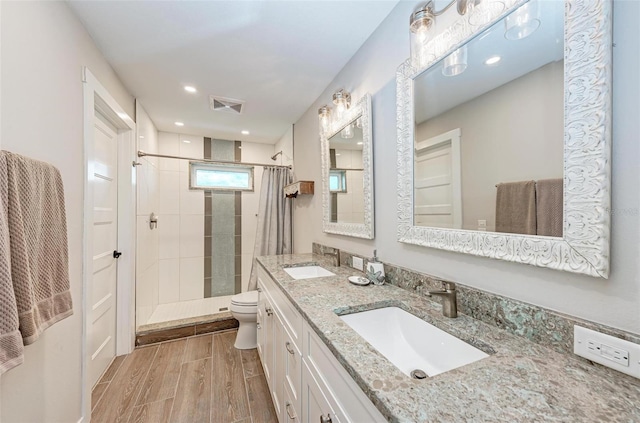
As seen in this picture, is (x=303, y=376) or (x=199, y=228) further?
(x=199, y=228)

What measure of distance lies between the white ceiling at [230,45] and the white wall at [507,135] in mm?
858

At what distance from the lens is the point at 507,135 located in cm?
83

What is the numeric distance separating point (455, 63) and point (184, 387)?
8.45ft

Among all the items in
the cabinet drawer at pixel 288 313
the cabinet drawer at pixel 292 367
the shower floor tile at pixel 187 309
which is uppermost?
the cabinet drawer at pixel 288 313

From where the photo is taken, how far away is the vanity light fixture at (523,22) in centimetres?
77

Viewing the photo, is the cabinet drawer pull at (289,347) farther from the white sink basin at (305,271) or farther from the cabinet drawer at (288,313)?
the white sink basin at (305,271)

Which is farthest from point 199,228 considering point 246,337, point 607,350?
point 607,350

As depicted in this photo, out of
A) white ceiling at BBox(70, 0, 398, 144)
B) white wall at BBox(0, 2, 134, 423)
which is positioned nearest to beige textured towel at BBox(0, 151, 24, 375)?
white wall at BBox(0, 2, 134, 423)

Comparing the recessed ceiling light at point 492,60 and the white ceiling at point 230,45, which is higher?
the white ceiling at point 230,45

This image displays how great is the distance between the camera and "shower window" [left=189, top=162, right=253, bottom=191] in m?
3.39

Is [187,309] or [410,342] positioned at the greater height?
[410,342]

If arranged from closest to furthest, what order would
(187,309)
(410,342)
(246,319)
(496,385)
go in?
(496,385), (410,342), (246,319), (187,309)

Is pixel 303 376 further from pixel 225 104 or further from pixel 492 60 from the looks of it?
pixel 225 104

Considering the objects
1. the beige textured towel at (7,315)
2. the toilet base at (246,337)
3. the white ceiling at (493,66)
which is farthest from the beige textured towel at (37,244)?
the white ceiling at (493,66)
